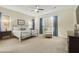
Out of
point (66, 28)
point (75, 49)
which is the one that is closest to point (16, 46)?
point (66, 28)

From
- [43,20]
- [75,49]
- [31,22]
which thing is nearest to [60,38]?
[75,49]

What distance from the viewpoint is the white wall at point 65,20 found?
79.0 inches

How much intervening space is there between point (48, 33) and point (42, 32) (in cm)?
13

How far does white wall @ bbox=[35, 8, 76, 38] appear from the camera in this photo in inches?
79.0

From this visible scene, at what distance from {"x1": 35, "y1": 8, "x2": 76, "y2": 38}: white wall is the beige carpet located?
0.56ft

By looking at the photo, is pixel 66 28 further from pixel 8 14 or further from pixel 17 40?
pixel 8 14

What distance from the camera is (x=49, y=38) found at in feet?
6.88

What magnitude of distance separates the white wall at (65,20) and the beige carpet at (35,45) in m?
0.17

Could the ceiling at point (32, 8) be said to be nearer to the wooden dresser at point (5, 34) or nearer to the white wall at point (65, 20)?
the white wall at point (65, 20)

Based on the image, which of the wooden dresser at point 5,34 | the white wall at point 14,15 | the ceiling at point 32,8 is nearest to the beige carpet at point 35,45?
the wooden dresser at point 5,34

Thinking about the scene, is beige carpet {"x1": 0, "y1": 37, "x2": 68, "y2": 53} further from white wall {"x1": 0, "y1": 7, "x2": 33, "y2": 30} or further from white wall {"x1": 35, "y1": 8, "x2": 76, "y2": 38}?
Answer: white wall {"x1": 0, "y1": 7, "x2": 33, "y2": 30}

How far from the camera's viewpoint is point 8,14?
2.02m
